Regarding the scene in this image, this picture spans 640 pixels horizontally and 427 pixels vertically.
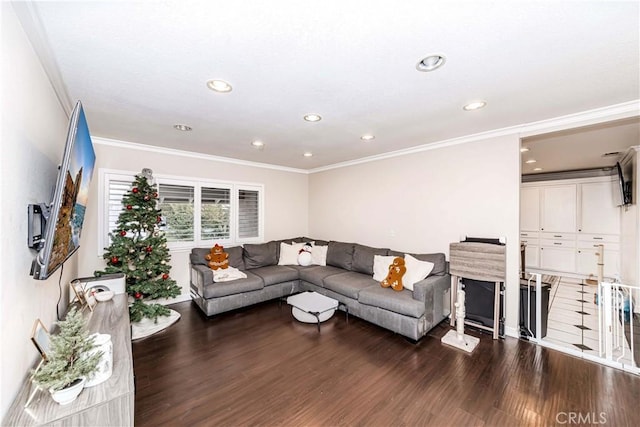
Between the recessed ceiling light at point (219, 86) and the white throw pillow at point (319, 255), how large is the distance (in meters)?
3.31

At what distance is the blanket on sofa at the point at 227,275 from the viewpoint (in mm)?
3711

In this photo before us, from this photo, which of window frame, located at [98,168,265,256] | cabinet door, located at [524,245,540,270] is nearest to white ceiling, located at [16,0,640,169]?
window frame, located at [98,168,265,256]

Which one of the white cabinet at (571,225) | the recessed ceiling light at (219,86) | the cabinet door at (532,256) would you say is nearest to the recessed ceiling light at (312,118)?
the recessed ceiling light at (219,86)

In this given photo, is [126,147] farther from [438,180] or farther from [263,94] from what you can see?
[438,180]

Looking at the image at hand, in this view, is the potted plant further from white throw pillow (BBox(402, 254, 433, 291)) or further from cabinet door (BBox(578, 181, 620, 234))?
cabinet door (BBox(578, 181, 620, 234))

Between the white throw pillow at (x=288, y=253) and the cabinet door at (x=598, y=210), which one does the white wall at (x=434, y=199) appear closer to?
the white throw pillow at (x=288, y=253)

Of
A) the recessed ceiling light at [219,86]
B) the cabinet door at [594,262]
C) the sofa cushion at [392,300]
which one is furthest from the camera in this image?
the cabinet door at [594,262]

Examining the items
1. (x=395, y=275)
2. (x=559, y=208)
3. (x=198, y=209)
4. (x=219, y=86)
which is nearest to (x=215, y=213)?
(x=198, y=209)

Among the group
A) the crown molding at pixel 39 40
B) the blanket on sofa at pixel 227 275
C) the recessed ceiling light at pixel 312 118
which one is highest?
the recessed ceiling light at pixel 312 118

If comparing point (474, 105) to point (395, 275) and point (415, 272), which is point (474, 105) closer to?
point (415, 272)

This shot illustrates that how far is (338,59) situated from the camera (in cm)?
165

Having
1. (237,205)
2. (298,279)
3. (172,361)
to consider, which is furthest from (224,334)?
(237,205)

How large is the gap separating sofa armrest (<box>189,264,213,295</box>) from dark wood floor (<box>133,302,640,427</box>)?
2.14 feet

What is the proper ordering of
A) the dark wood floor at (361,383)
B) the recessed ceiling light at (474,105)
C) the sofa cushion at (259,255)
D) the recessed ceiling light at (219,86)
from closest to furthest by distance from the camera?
the dark wood floor at (361,383) < the recessed ceiling light at (219,86) < the recessed ceiling light at (474,105) < the sofa cushion at (259,255)
